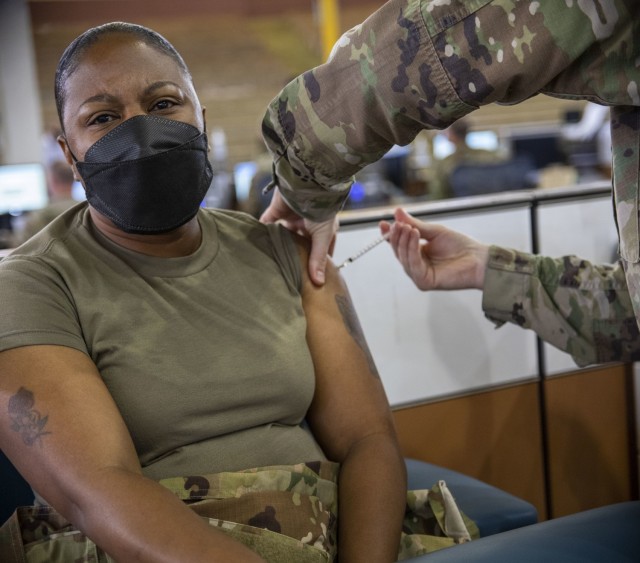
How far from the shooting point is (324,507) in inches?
54.7

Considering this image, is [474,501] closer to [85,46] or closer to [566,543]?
[566,543]

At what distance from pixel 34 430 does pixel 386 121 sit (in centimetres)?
64

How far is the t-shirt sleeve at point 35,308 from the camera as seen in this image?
4.01 ft

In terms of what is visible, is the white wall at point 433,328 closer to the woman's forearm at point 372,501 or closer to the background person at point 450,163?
the woman's forearm at point 372,501

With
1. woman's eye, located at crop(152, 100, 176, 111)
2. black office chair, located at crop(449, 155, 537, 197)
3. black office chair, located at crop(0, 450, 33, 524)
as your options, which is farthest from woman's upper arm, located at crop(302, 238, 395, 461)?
black office chair, located at crop(449, 155, 537, 197)

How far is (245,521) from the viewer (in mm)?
1279

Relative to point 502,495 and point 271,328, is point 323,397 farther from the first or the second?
point 502,495

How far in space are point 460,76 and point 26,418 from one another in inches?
28.8

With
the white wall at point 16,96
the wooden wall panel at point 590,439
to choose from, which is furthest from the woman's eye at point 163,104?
the white wall at point 16,96

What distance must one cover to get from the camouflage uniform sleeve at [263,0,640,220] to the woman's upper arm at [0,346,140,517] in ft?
1.62

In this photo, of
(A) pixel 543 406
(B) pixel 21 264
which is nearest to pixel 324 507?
(B) pixel 21 264

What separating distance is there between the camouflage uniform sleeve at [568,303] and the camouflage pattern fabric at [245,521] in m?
0.54

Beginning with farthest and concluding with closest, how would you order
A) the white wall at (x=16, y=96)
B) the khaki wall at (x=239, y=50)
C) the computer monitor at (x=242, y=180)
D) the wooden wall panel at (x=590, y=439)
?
the khaki wall at (x=239, y=50), the white wall at (x=16, y=96), the computer monitor at (x=242, y=180), the wooden wall panel at (x=590, y=439)

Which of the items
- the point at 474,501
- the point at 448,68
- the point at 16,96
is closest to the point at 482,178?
the point at 474,501
